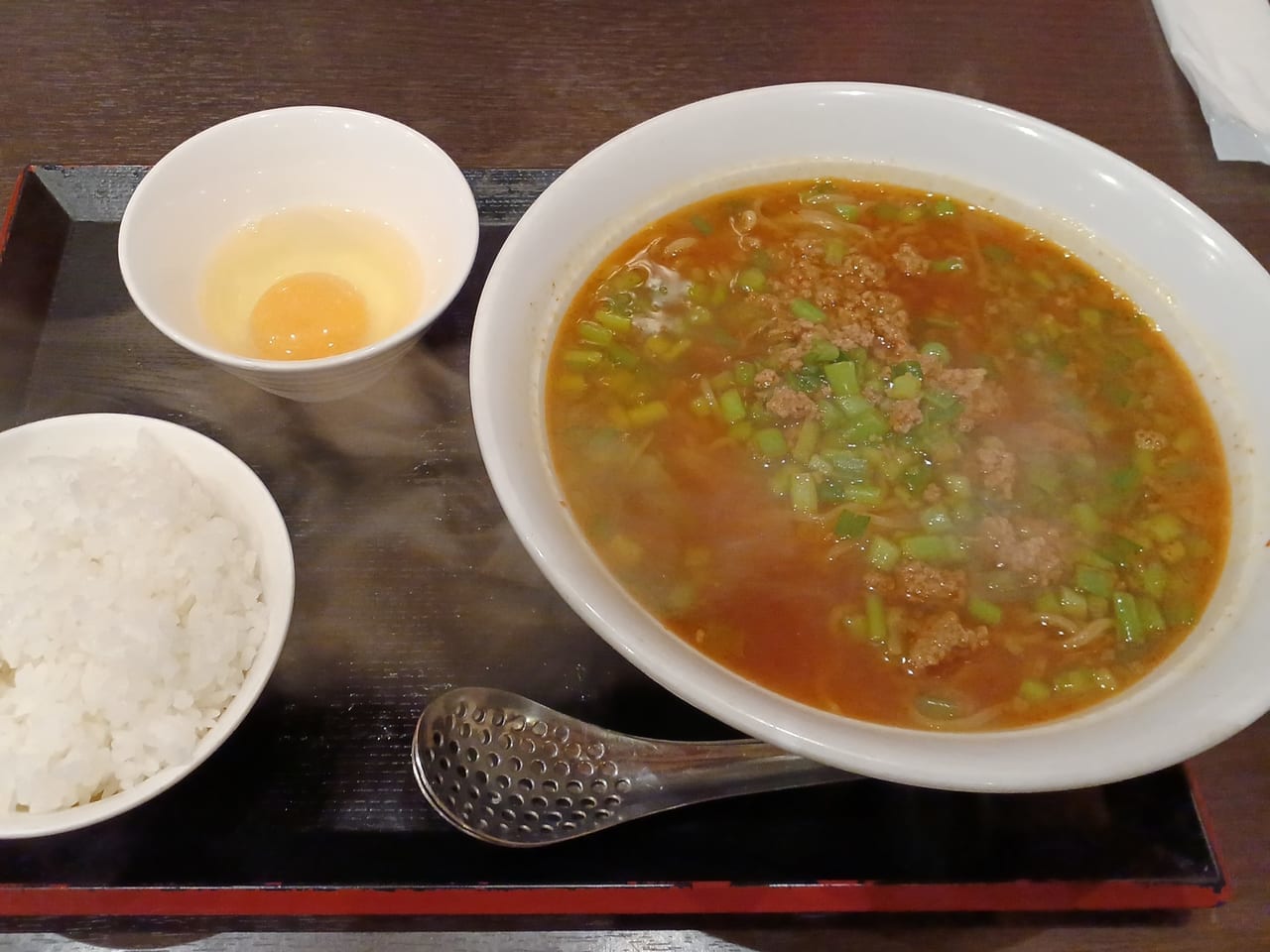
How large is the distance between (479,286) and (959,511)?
151 centimetres

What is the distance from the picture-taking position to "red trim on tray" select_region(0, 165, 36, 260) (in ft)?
7.86

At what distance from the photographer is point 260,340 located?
2236 millimetres

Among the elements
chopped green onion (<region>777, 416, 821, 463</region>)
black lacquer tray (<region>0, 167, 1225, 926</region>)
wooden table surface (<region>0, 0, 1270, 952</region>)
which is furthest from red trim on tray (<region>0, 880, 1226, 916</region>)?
wooden table surface (<region>0, 0, 1270, 952</region>)

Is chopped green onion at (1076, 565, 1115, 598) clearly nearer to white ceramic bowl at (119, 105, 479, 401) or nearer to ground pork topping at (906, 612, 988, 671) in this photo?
ground pork topping at (906, 612, 988, 671)

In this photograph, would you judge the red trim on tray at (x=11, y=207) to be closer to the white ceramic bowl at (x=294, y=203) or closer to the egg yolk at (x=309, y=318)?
the white ceramic bowl at (x=294, y=203)

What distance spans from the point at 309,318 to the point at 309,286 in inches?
5.4

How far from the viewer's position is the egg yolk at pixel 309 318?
2229mm

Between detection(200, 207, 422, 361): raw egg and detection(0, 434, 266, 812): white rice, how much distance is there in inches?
18.4

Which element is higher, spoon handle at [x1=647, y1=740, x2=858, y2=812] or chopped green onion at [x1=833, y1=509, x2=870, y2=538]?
chopped green onion at [x1=833, y1=509, x2=870, y2=538]

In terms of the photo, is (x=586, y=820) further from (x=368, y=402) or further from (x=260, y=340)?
(x=260, y=340)

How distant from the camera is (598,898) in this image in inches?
64.7

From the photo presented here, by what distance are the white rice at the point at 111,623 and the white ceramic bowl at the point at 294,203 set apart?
1.33ft

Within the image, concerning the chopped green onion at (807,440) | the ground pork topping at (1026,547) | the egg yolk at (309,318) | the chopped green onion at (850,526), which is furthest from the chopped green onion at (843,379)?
the egg yolk at (309,318)

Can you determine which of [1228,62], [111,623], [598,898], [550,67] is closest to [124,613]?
[111,623]
